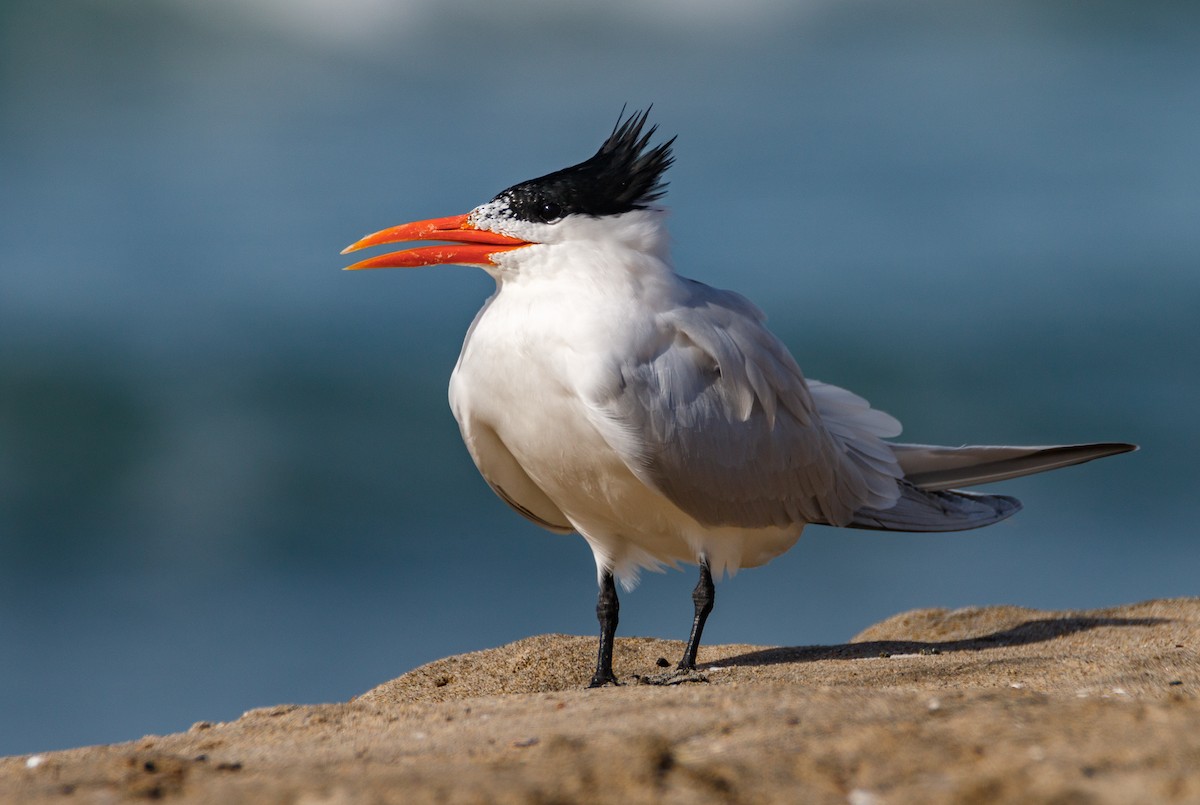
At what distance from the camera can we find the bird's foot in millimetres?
4273

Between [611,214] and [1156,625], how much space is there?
9.78 feet

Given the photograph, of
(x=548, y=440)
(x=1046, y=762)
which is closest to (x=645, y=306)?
(x=548, y=440)

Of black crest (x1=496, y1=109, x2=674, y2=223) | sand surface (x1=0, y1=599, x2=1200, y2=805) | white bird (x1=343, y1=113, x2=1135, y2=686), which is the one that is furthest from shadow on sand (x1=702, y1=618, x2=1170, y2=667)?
black crest (x1=496, y1=109, x2=674, y2=223)

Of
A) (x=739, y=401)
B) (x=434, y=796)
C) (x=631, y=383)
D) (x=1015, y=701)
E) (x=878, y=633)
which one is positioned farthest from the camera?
(x=878, y=633)

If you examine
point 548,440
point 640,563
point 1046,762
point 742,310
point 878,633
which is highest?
point 742,310

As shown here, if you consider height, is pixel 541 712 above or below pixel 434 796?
below

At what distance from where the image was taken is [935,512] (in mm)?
5672

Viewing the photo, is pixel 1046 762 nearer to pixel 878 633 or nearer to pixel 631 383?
pixel 631 383

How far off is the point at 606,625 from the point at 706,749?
91.8 inches

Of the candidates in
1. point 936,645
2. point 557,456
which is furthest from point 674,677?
point 936,645

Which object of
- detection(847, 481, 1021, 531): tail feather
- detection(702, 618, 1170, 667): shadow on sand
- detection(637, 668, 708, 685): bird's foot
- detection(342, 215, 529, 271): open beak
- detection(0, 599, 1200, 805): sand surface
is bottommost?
detection(702, 618, 1170, 667): shadow on sand

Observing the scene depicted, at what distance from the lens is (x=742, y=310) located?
5.01 meters

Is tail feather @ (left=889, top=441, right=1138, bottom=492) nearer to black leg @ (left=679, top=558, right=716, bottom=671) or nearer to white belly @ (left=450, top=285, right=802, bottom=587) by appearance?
white belly @ (left=450, top=285, right=802, bottom=587)

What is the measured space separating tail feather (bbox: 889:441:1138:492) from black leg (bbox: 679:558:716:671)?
1293 millimetres
